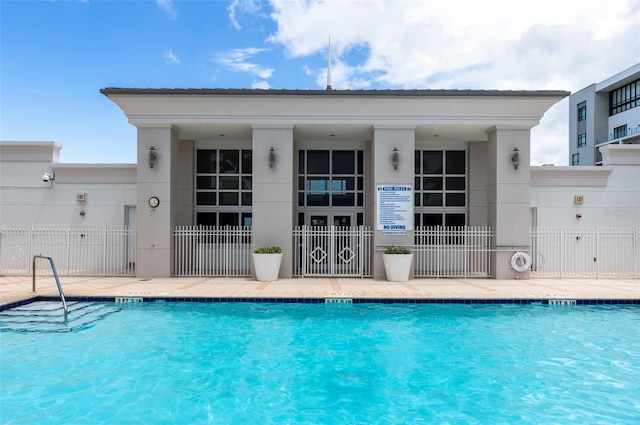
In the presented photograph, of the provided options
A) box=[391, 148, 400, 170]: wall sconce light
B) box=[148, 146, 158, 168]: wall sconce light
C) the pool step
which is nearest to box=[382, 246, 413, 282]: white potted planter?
box=[391, 148, 400, 170]: wall sconce light

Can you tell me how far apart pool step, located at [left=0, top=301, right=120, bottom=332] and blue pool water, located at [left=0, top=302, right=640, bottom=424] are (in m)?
0.27

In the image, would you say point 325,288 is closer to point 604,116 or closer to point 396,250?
point 396,250

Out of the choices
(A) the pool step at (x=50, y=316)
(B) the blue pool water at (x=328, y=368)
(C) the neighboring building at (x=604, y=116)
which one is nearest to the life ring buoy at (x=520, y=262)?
(B) the blue pool water at (x=328, y=368)

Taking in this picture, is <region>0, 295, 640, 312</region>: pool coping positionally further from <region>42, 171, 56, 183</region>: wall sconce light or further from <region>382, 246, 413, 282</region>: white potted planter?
<region>42, 171, 56, 183</region>: wall sconce light

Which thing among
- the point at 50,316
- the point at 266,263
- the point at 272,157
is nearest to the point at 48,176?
the point at 50,316

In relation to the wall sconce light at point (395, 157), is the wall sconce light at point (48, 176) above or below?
below

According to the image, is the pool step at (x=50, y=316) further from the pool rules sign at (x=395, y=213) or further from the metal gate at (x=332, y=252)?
the pool rules sign at (x=395, y=213)

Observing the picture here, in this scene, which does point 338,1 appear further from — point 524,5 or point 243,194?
point 243,194

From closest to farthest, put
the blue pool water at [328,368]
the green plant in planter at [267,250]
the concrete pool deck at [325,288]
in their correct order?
the blue pool water at [328,368] → the concrete pool deck at [325,288] → the green plant in planter at [267,250]

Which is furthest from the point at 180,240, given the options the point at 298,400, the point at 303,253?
the point at 298,400

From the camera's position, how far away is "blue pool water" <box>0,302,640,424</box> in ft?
13.7

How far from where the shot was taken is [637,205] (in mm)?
12953

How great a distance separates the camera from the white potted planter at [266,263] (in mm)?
10828

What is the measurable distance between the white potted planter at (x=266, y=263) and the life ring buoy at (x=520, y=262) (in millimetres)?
6648
